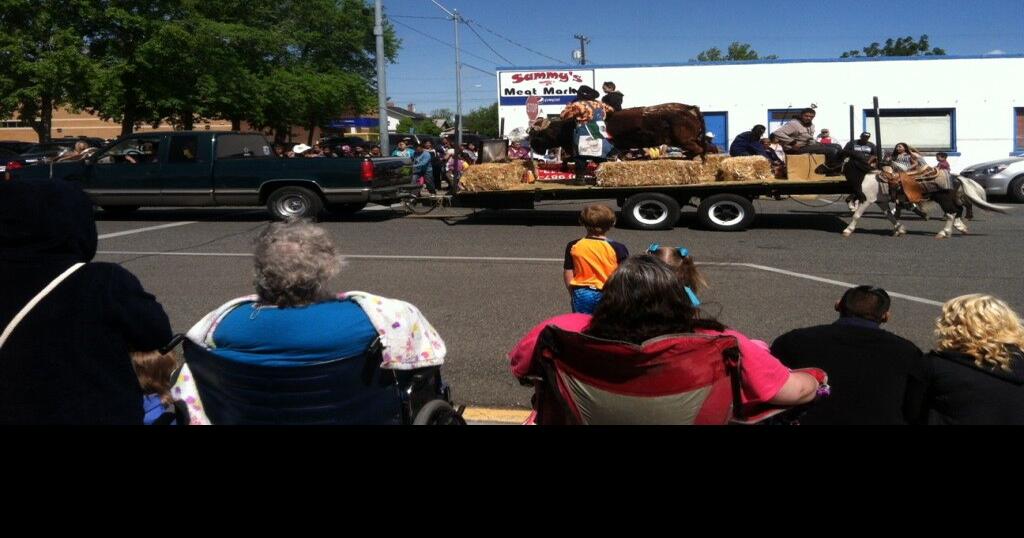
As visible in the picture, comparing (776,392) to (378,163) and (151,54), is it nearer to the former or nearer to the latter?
(378,163)

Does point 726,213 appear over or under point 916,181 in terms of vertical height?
under

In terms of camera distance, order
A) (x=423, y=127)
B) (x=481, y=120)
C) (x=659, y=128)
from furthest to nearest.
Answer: (x=423, y=127)
(x=481, y=120)
(x=659, y=128)

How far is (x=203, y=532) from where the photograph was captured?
2.04 metres

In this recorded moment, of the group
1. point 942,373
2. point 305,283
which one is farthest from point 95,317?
point 942,373

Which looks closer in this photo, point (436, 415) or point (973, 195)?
point (436, 415)

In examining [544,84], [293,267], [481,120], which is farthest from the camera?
[481,120]

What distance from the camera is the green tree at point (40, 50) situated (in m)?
27.5

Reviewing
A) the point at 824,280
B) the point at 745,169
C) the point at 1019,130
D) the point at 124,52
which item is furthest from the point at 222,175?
the point at 1019,130

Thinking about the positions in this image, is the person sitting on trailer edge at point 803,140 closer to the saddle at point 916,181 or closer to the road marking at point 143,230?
the saddle at point 916,181

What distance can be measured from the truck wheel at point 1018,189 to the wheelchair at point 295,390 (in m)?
19.1

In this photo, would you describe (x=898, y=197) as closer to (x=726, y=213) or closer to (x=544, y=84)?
(x=726, y=213)

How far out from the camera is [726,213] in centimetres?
1408

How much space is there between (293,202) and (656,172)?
6256mm

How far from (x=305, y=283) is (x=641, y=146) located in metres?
11.9
